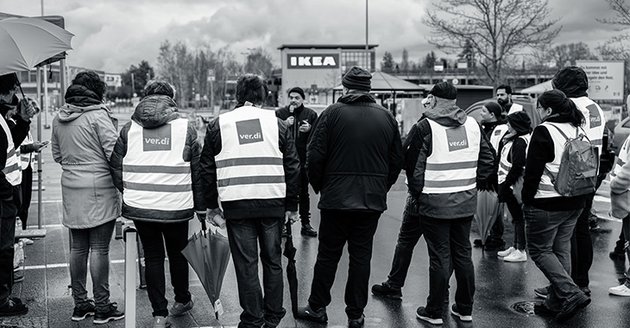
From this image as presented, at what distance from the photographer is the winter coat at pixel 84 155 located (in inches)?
226

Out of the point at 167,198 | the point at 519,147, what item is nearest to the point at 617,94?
the point at 519,147

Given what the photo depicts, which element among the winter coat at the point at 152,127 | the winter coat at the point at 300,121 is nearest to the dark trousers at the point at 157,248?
the winter coat at the point at 152,127

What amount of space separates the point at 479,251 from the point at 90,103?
16.5 feet

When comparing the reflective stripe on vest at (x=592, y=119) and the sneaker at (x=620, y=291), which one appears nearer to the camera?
the reflective stripe on vest at (x=592, y=119)

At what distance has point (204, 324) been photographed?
582 cm

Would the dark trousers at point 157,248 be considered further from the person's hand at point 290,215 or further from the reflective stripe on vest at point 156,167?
the person's hand at point 290,215

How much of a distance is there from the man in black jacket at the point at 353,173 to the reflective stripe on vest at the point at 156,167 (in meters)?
1.01

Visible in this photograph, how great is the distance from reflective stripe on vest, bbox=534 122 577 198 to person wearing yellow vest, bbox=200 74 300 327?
2134mm

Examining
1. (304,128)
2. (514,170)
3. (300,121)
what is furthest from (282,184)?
(300,121)

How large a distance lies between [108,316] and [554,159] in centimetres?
393

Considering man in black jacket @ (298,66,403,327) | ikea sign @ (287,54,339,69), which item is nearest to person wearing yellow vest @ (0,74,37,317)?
man in black jacket @ (298,66,403,327)

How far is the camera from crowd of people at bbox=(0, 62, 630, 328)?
5250 mm

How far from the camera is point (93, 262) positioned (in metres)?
5.83

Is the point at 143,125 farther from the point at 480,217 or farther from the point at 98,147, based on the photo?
the point at 480,217
